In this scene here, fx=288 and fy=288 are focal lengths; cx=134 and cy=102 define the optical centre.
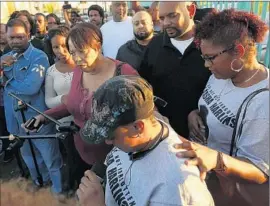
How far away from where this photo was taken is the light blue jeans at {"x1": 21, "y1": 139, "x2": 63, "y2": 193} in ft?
8.75

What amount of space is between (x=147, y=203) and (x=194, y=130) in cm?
80

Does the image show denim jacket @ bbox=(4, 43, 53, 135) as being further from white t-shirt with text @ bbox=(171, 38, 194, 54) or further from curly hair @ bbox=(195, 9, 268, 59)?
curly hair @ bbox=(195, 9, 268, 59)

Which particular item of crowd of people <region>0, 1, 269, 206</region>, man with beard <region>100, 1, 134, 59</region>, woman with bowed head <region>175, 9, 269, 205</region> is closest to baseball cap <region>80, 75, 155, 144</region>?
crowd of people <region>0, 1, 269, 206</region>

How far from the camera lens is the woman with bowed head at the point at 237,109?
120cm

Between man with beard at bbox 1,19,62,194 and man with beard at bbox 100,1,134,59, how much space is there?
3.39 feet

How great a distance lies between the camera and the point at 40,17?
4.40 metres

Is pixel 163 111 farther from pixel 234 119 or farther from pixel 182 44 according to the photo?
pixel 234 119

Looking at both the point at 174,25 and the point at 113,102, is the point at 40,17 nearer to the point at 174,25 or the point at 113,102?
the point at 174,25

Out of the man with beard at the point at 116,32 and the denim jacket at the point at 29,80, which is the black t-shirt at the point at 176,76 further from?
the man with beard at the point at 116,32

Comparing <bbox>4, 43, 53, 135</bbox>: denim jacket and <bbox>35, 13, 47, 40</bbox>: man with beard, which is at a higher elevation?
<bbox>35, 13, 47, 40</bbox>: man with beard

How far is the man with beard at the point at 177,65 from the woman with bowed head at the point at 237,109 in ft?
1.55

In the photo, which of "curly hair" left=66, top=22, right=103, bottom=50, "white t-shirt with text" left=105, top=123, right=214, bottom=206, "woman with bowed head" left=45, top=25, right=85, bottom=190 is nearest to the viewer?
"white t-shirt with text" left=105, top=123, right=214, bottom=206

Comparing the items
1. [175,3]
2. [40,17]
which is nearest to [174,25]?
[175,3]

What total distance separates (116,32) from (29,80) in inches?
57.4
